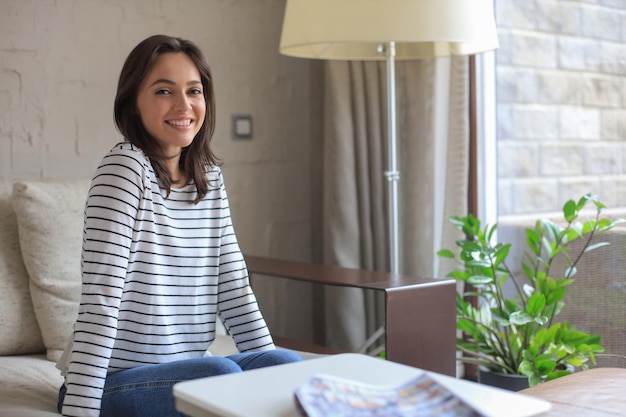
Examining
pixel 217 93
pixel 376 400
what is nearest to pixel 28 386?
pixel 376 400

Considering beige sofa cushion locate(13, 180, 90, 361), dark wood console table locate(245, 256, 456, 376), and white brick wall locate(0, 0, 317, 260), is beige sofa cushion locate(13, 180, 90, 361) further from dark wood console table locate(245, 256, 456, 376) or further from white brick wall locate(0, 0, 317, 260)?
dark wood console table locate(245, 256, 456, 376)

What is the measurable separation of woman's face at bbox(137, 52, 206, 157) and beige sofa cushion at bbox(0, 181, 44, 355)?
68 centimetres

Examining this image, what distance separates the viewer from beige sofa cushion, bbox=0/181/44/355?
2.16 m

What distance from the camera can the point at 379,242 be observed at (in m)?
3.10

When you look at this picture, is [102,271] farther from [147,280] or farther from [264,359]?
[264,359]

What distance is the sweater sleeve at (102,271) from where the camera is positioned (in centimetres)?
149

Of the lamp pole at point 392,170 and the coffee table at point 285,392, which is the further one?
the lamp pole at point 392,170

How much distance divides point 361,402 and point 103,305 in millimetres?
677

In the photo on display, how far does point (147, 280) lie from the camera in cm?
163

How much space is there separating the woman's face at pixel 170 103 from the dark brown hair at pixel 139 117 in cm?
1

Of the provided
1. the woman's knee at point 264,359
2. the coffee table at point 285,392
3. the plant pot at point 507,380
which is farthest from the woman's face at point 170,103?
the plant pot at point 507,380

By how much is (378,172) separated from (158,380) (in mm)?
1675

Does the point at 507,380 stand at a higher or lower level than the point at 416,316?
lower

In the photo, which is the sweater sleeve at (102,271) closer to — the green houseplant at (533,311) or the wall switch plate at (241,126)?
the green houseplant at (533,311)
